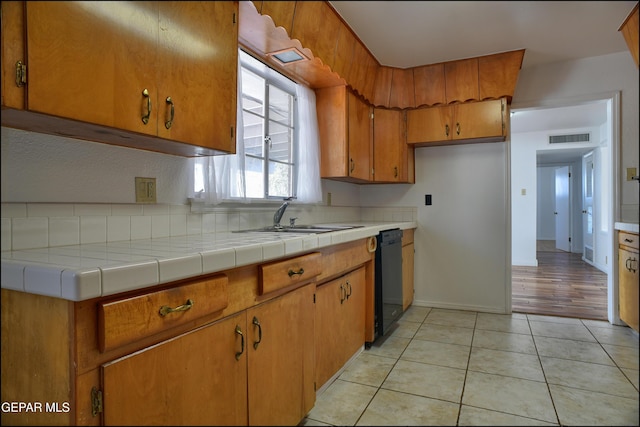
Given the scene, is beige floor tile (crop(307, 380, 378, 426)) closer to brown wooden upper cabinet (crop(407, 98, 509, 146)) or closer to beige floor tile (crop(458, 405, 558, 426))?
beige floor tile (crop(458, 405, 558, 426))

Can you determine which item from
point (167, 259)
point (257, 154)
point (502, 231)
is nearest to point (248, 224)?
point (257, 154)

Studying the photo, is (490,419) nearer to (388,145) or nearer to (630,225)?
(630,225)

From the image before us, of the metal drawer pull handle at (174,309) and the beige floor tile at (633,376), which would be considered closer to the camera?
the beige floor tile at (633,376)

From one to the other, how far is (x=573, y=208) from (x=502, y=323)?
2.00m

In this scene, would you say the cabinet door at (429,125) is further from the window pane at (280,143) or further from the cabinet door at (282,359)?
the cabinet door at (282,359)

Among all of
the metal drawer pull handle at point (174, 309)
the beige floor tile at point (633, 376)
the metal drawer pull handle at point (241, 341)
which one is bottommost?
the metal drawer pull handle at point (241, 341)

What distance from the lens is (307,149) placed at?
2.53m

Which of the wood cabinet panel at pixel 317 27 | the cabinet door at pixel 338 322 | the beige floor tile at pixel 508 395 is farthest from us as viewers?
the cabinet door at pixel 338 322

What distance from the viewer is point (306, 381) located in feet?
4.67

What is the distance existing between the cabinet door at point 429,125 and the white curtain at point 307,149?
1.00 metres

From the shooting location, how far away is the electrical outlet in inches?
54.6

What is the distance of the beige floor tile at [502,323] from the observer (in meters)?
2.59

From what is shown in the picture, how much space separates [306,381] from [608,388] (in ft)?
3.18

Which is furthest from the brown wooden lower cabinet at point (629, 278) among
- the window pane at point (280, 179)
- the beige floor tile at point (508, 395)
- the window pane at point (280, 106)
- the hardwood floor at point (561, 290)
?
the window pane at point (280, 106)
